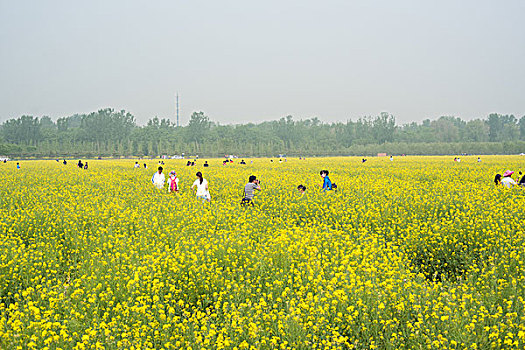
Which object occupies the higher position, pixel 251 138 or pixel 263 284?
pixel 251 138

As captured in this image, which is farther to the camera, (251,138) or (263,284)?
(251,138)

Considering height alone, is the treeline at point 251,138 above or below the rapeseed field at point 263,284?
above

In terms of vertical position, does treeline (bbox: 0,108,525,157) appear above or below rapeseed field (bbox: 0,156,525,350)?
above

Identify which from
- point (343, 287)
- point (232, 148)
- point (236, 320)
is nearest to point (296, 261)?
point (343, 287)

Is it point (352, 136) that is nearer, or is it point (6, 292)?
point (6, 292)

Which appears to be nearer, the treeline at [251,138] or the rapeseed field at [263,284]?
Answer: the rapeseed field at [263,284]

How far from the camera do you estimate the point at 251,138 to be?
163250mm

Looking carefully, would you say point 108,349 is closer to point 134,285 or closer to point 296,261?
point 134,285

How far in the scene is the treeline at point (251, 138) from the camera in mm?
132625

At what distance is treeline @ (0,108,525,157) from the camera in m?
133

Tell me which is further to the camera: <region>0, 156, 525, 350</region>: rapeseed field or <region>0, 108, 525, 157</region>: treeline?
<region>0, 108, 525, 157</region>: treeline

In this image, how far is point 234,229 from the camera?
933 cm

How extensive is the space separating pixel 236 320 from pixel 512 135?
201601mm

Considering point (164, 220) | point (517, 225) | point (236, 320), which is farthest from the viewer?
point (164, 220)
